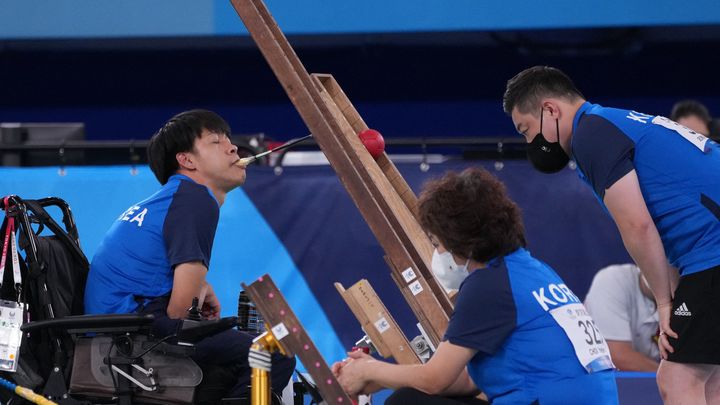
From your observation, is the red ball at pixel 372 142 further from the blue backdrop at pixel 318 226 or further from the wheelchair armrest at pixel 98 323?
the blue backdrop at pixel 318 226

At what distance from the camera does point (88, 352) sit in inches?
115

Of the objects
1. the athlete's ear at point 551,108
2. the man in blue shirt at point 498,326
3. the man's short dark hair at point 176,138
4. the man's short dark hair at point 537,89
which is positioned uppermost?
the man's short dark hair at point 176,138

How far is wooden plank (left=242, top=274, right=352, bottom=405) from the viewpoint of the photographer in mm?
2318

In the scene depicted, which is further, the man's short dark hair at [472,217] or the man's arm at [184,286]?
the man's arm at [184,286]

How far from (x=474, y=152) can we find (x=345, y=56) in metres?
2.74

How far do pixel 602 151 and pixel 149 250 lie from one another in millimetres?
1347

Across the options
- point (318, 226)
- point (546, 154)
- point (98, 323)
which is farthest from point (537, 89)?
point (318, 226)

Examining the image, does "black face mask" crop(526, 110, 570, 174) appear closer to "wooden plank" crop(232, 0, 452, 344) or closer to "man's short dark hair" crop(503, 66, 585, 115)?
"man's short dark hair" crop(503, 66, 585, 115)

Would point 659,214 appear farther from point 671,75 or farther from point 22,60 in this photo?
point 22,60

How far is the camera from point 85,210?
4953mm

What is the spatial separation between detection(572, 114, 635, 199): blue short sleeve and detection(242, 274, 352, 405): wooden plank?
3.30 feet

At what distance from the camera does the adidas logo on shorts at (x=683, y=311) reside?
286 cm

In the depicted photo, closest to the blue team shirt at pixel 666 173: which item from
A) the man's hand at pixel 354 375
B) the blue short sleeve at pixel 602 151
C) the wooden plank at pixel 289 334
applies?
the blue short sleeve at pixel 602 151

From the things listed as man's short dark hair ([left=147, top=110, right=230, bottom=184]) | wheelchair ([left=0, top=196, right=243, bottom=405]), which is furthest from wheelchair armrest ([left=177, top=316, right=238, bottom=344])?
man's short dark hair ([left=147, top=110, right=230, bottom=184])
